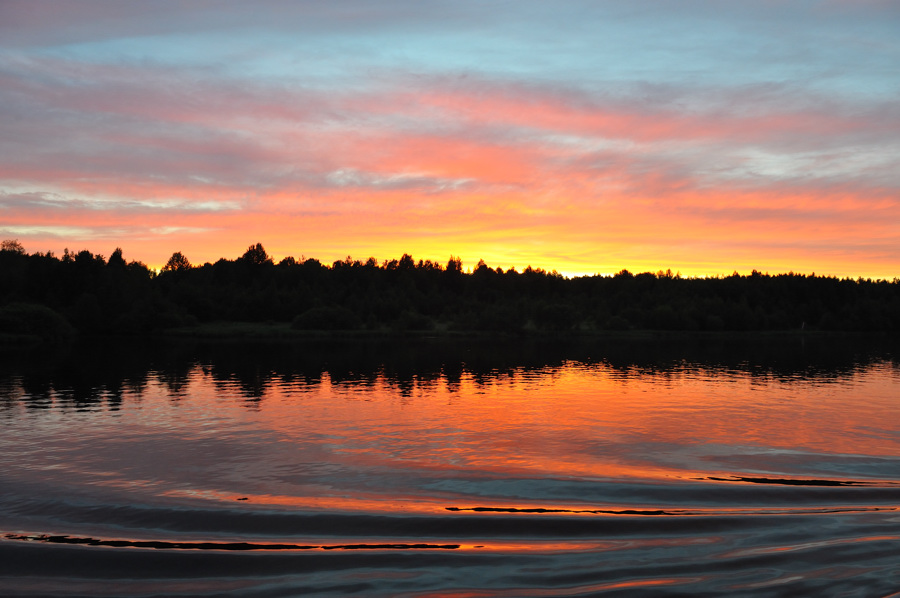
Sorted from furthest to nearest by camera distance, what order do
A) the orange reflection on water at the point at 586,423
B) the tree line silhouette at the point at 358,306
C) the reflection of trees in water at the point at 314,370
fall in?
the tree line silhouette at the point at 358,306
the reflection of trees in water at the point at 314,370
the orange reflection on water at the point at 586,423

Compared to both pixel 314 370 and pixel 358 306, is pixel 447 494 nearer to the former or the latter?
pixel 314 370

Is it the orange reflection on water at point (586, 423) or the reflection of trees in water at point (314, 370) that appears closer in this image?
the orange reflection on water at point (586, 423)

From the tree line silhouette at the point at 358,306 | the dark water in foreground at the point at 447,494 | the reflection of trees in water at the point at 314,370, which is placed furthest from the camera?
the tree line silhouette at the point at 358,306

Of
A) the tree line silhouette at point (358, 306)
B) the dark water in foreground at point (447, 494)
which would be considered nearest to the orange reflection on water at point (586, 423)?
the dark water in foreground at point (447, 494)

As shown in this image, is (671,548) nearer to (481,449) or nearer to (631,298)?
(481,449)

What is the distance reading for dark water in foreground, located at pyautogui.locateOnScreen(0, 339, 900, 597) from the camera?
12.1 meters

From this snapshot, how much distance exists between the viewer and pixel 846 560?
12281 mm

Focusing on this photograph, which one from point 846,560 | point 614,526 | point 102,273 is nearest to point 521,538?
point 614,526

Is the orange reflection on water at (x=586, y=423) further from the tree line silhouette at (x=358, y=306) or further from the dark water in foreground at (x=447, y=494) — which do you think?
the tree line silhouette at (x=358, y=306)

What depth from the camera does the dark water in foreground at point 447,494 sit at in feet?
39.7

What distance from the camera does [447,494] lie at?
18.0 m

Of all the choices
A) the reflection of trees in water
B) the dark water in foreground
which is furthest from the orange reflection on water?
the reflection of trees in water

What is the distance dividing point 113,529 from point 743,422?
26857 millimetres

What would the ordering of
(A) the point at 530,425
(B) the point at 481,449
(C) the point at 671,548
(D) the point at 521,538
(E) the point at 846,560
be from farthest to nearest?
(A) the point at 530,425, (B) the point at 481,449, (D) the point at 521,538, (C) the point at 671,548, (E) the point at 846,560
